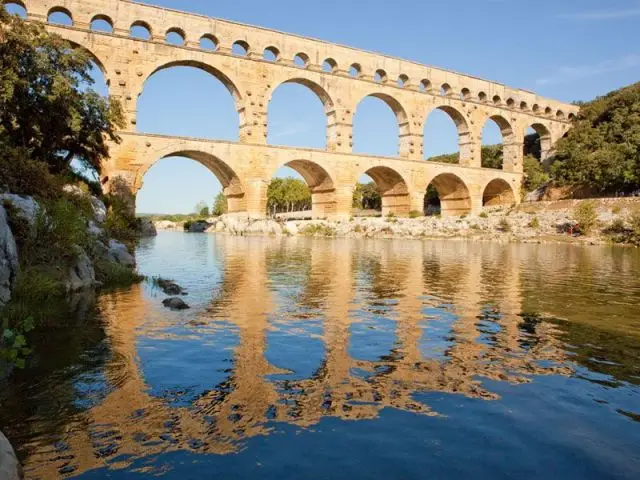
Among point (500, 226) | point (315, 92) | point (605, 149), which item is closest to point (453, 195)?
point (500, 226)

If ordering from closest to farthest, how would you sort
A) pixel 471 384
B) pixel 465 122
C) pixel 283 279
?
pixel 471 384 → pixel 283 279 → pixel 465 122

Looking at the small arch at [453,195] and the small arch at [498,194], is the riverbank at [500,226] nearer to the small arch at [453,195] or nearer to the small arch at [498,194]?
the small arch at [453,195]

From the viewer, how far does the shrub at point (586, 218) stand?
34125 millimetres

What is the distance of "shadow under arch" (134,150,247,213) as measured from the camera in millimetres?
34500

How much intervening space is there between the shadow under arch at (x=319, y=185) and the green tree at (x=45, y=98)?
16831 mm

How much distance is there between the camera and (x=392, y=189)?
43.8 metres

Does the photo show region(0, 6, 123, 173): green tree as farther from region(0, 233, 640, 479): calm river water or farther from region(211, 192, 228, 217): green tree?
region(211, 192, 228, 217): green tree

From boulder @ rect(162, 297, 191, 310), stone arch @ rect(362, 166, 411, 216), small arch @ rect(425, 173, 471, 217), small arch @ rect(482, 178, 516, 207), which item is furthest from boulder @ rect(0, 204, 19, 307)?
small arch @ rect(482, 178, 516, 207)

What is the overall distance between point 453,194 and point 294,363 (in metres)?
43.2

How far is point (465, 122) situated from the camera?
1799 inches

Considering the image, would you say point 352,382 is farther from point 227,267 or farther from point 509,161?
point 509,161

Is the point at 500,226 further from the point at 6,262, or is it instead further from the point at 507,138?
the point at 6,262

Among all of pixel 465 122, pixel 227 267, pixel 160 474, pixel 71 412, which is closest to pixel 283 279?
pixel 227 267

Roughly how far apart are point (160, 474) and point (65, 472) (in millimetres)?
593
